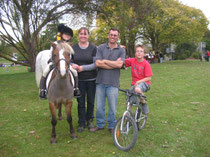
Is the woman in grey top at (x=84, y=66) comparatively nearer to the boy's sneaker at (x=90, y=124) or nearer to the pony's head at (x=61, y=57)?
the boy's sneaker at (x=90, y=124)

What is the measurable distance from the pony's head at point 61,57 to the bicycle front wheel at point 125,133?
60.9 inches

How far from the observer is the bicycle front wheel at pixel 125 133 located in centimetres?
396

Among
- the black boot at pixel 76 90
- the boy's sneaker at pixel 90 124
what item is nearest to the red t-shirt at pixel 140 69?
the black boot at pixel 76 90

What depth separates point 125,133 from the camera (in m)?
4.05

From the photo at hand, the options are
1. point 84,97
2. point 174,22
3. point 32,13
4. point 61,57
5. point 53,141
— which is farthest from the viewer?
point 174,22

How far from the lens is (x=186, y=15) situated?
107 feet

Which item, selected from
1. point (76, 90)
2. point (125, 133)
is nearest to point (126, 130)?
point (125, 133)

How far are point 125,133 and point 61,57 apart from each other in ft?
6.45

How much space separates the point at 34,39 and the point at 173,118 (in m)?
16.7

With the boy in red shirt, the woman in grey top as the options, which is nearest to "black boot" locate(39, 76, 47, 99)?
the woman in grey top

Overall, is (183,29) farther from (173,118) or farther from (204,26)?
(173,118)

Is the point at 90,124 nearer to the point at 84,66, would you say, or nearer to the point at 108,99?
the point at 108,99

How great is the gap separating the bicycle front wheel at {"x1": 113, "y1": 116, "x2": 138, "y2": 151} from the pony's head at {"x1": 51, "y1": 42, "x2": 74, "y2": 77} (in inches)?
60.9

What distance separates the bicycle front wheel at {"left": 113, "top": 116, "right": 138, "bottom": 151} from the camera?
3.96m
